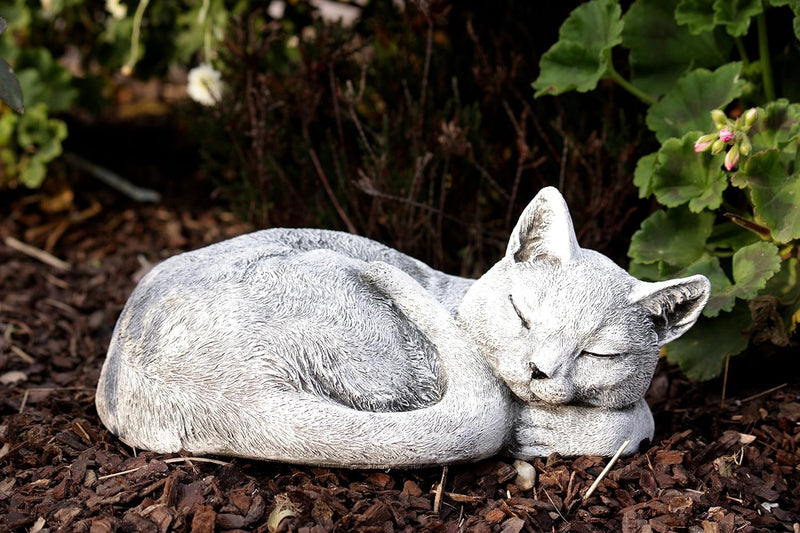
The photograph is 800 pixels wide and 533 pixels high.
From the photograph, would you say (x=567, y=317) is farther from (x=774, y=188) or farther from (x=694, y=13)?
(x=694, y=13)

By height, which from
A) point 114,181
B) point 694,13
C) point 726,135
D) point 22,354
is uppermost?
point 694,13

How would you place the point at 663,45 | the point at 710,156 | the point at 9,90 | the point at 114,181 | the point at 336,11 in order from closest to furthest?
the point at 9,90, the point at 710,156, the point at 663,45, the point at 114,181, the point at 336,11

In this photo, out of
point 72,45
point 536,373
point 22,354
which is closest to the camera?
point 536,373

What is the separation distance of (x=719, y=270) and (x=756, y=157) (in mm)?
423

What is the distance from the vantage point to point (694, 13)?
11.1 ft

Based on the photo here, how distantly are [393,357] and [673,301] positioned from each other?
0.85 m

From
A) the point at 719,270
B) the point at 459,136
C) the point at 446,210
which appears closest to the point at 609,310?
the point at 719,270

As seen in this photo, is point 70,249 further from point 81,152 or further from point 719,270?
point 719,270

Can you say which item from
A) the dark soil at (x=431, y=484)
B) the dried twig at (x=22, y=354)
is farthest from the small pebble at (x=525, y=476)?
the dried twig at (x=22, y=354)

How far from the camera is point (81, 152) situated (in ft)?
18.6

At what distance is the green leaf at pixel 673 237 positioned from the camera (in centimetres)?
321

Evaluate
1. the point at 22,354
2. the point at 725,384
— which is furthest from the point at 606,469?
the point at 22,354

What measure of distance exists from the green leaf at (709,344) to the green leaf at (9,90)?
2388 mm

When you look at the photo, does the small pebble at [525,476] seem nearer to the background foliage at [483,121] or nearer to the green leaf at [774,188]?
the background foliage at [483,121]
